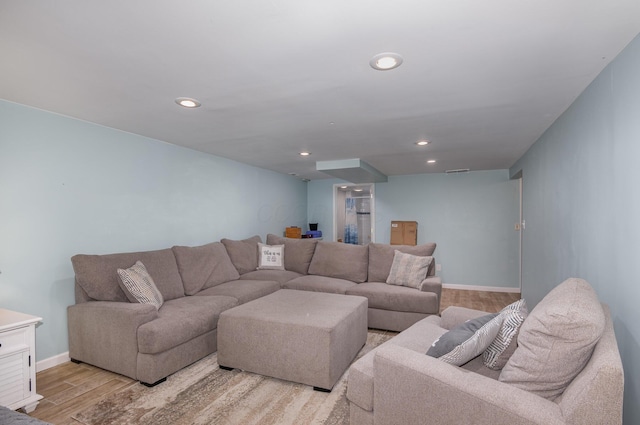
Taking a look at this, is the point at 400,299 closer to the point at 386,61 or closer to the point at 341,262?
the point at 341,262

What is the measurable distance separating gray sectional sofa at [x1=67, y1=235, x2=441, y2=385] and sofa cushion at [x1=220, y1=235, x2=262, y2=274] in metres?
0.01

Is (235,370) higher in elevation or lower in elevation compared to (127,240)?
lower

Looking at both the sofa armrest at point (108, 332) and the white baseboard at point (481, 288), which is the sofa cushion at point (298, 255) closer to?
the sofa armrest at point (108, 332)

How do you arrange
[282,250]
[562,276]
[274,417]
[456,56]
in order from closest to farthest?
[456,56], [274,417], [562,276], [282,250]

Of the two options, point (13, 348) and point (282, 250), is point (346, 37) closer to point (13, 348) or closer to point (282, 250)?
point (13, 348)

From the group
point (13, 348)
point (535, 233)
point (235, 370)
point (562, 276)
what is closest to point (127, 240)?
point (13, 348)

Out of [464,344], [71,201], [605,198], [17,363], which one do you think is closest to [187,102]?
[71,201]

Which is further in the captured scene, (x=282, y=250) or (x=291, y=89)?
(x=282, y=250)

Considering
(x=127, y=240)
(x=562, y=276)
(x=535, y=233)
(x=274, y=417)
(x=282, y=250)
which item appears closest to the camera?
(x=274, y=417)

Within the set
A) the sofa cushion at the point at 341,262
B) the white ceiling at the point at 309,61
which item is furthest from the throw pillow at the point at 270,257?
the white ceiling at the point at 309,61

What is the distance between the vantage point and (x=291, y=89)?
85.4 inches

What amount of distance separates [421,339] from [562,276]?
1478 mm

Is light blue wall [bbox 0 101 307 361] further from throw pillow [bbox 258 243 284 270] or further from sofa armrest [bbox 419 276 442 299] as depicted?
sofa armrest [bbox 419 276 442 299]

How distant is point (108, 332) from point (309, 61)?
251 centimetres
